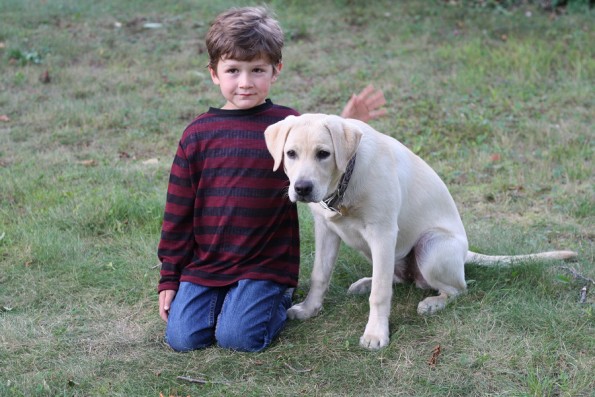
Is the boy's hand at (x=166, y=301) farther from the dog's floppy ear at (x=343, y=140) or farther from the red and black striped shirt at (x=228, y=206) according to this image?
the dog's floppy ear at (x=343, y=140)

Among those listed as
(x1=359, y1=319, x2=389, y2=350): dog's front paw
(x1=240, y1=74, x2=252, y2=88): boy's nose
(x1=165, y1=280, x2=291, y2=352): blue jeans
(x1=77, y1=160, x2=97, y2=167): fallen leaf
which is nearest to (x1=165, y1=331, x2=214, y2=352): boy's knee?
(x1=165, y1=280, x2=291, y2=352): blue jeans

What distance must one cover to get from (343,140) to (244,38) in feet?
2.56

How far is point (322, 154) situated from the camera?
3178 mm

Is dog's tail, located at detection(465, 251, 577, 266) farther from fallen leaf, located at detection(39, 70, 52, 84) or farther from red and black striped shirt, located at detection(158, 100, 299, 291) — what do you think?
fallen leaf, located at detection(39, 70, 52, 84)

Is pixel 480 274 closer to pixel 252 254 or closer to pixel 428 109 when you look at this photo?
pixel 252 254

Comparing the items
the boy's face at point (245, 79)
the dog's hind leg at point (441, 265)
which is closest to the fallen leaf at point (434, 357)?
the dog's hind leg at point (441, 265)

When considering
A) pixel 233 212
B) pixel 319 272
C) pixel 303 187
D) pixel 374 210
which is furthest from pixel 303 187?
pixel 319 272

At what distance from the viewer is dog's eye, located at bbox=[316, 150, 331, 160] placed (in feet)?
10.4

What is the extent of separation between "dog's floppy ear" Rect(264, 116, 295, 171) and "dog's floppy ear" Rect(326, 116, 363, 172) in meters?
0.19

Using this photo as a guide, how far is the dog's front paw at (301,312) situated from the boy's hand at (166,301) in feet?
2.04

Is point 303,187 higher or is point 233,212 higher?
point 303,187

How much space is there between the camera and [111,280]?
14.1 feet

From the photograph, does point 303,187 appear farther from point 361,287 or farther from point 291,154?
point 361,287

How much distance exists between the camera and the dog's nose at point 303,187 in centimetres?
310
